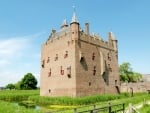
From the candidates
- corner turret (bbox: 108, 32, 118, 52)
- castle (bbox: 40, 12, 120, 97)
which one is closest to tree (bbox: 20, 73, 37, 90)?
castle (bbox: 40, 12, 120, 97)

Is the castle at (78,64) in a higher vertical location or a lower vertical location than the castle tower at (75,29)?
lower

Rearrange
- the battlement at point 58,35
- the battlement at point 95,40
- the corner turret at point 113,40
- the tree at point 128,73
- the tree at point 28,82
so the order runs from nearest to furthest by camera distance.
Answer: the battlement at point 95,40 → the battlement at point 58,35 → the corner turret at point 113,40 → the tree at point 128,73 → the tree at point 28,82

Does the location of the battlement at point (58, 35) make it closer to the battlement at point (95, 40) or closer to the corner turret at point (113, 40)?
the battlement at point (95, 40)

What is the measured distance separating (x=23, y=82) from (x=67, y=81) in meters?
51.8

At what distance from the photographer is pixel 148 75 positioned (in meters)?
65.9

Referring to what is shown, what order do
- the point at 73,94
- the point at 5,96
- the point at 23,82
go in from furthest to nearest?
the point at 23,82 → the point at 5,96 → the point at 73,94

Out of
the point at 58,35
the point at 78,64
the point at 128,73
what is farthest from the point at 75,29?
the point at 128,73

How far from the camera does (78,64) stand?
3375cm

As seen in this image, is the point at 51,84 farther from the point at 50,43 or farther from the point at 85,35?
the point at 85,35

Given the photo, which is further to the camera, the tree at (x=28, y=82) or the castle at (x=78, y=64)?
the tree at (x=28, y=82)

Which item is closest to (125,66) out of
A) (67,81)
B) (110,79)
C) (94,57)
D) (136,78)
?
(136,78)

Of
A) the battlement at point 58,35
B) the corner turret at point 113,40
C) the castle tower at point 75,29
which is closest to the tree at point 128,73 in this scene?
the corner turret at point 113,40

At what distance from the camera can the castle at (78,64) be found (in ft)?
111

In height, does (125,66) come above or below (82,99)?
above
